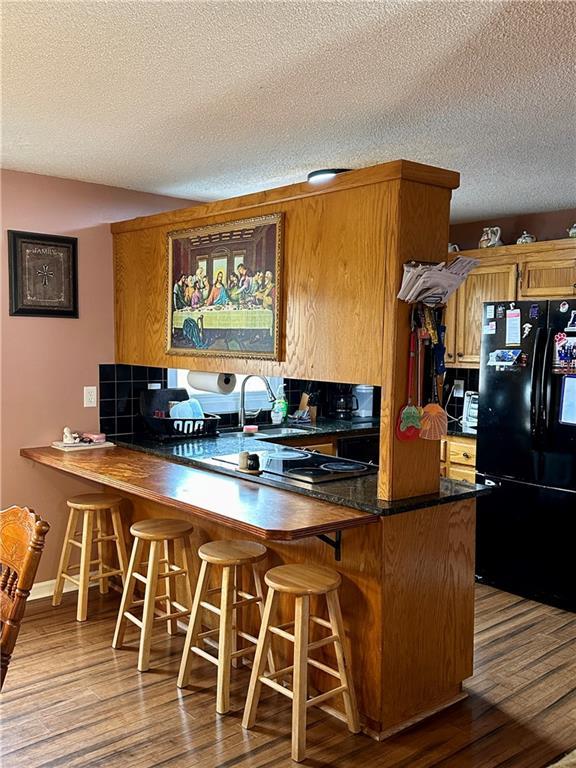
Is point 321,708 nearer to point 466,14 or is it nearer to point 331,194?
point 331,194

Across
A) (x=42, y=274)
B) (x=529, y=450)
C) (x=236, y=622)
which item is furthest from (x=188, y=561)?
(x=529, y=450)

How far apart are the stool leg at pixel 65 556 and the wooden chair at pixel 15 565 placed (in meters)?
1.89

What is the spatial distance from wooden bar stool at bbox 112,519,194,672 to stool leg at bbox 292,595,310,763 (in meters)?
0.85

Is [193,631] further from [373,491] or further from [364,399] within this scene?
[364,399]

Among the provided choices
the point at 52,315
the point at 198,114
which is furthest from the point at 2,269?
the point at 198,114

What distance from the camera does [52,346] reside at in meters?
Result: 4.00

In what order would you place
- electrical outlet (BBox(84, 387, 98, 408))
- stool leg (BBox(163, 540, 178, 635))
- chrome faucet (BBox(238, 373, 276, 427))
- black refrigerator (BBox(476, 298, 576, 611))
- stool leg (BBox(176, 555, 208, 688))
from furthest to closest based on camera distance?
1. chrome faucet (BBox(238, 373, 276, 427))
2. electrical outlet (BBox(84, 387, 98, 408))
3. black refrigerator (BBox(476, 298, 576, 611))
4. stool leg (BBox(163, 540, 178, 635))
5. stool leg (BBox(176, 555, 208, 688))

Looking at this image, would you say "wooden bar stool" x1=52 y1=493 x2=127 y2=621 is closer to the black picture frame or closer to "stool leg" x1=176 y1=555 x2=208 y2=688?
"stool leg" x1=176 y1=555 x2=208 y2=688

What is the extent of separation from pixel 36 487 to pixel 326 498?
1990 millimetres

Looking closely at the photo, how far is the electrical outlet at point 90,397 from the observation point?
4.17 metres

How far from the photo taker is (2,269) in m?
3.79

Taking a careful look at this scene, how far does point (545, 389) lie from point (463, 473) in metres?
1.01

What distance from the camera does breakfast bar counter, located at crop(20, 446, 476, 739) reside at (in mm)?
2635

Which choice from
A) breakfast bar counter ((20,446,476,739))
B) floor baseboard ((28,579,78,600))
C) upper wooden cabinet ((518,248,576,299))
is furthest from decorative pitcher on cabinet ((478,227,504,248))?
floor baseboard ((28,579,78,600))
